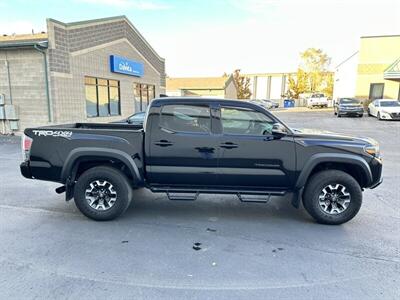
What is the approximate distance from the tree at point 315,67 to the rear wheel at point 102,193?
53.4 metres

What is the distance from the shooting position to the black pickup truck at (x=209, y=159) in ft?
14.6

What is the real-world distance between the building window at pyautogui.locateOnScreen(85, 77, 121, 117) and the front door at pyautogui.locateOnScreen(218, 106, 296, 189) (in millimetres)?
12793

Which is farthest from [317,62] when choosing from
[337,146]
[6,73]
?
[337,146]

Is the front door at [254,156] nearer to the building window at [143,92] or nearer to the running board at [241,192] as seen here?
the running board at [241,192]

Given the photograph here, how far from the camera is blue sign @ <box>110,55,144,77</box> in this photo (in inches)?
675

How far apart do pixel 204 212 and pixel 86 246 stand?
1.95 meters

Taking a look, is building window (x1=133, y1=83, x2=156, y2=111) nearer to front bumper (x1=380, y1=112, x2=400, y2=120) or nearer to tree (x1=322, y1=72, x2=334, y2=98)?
front bumper (x1=380, y1=112, x2=400, y2=120)

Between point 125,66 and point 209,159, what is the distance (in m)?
15.6

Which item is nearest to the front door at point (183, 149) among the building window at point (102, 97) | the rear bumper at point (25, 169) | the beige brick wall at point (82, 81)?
the rear bumper at point (25, 169)

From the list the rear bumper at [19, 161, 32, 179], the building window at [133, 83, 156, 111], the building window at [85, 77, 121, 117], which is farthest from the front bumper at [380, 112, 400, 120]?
the rear bumper at [19, 161, 32, 179]

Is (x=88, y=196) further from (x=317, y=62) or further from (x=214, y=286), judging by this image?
(x=317, y=62)

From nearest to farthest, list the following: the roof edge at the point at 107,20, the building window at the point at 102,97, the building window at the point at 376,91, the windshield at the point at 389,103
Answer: the roof edge at the point at 107,20, the building window at the point at 102,97, the windshield at the point at 389,103, the building window at the point at 376,91

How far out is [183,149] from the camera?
451cm

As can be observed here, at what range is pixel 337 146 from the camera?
4.43 meters
